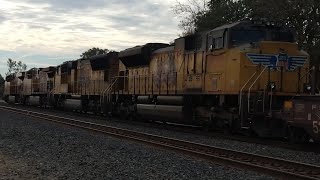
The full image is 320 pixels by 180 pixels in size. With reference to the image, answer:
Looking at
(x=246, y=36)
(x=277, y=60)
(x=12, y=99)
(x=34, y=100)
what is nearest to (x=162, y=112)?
(x=246, y=36)

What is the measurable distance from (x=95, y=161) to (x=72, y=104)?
814 inches

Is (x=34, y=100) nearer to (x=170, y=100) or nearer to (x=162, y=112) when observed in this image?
(x=162, y=112)

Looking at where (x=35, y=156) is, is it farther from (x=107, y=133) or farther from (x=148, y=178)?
(x=107, y=133)

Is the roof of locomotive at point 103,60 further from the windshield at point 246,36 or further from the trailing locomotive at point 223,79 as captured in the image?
the windshield at point 246,36

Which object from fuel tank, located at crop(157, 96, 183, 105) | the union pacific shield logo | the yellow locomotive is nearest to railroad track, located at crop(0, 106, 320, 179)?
the yellow locomotive

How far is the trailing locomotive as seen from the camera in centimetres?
1348

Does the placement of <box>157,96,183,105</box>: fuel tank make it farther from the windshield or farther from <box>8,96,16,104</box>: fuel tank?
<box>8,96,16,104</box>: fuel tank

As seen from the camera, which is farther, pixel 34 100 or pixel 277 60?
pixel 34 100

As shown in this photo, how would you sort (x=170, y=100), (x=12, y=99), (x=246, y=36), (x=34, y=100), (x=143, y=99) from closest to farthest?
(x=246, y=36) → (x=170, y=100) → (x=143, y=99) → (x=34, y=100) → (x=12, y=99)

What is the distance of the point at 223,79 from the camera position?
14.7 m

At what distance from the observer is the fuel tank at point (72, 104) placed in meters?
28.5

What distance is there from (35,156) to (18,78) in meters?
39.2

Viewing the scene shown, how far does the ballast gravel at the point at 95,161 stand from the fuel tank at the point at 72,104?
14693 mm

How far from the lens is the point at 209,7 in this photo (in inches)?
1695
